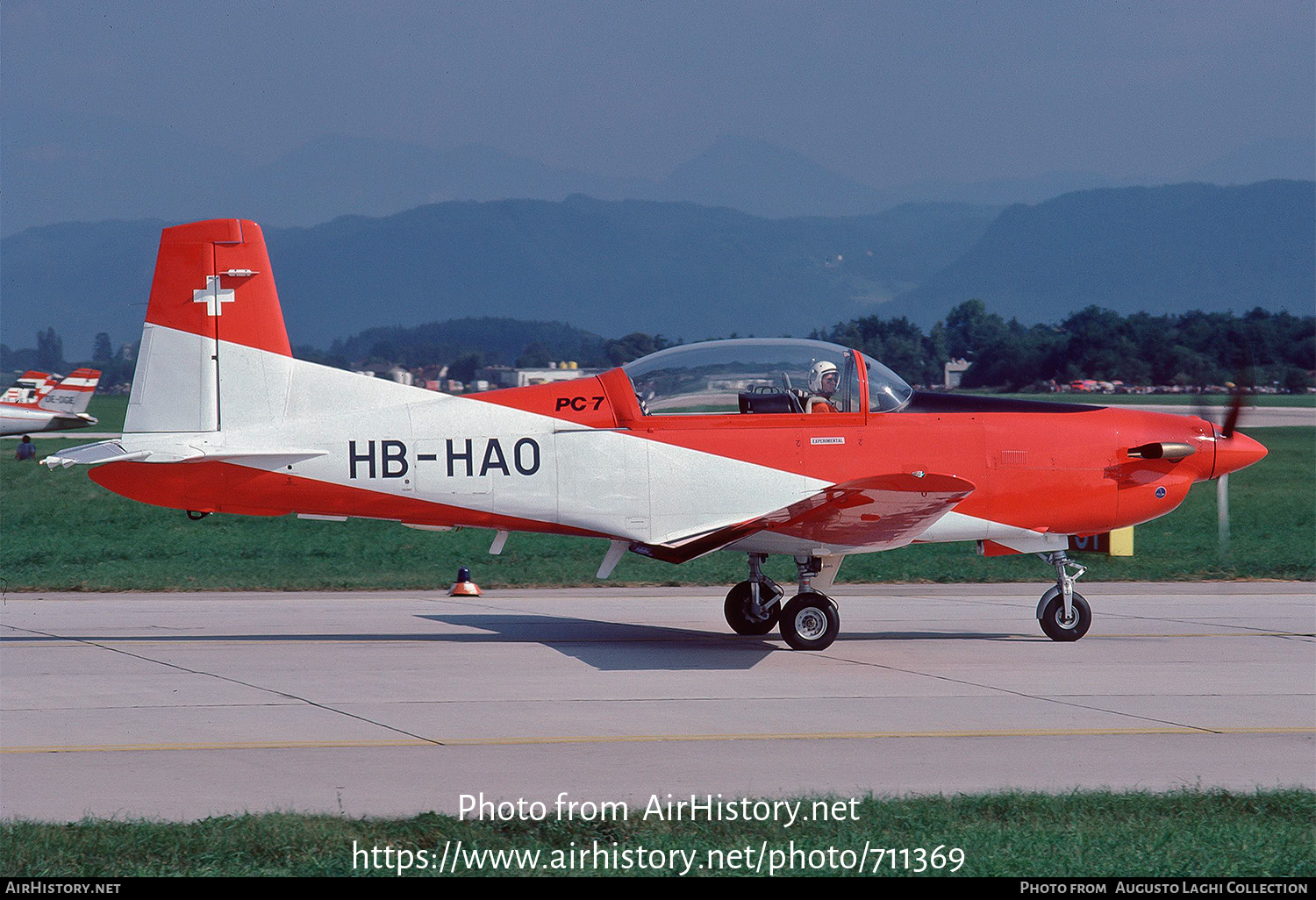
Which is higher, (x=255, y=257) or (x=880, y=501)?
(x=255, y=257)

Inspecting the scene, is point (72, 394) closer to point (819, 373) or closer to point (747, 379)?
point (747, 379)

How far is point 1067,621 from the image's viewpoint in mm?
10883

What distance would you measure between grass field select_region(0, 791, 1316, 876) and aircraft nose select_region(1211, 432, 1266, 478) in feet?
17.9

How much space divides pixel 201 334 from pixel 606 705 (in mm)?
4628

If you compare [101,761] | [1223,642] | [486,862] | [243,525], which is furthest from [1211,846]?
[243,525]

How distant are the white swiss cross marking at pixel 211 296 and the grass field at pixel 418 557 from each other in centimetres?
565

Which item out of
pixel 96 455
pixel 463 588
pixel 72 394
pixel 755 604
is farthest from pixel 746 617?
pixel 72 394

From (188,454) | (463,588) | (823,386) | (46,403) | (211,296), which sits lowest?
(463,588)

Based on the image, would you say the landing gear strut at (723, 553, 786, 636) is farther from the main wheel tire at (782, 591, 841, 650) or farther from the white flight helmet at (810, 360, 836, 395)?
the white flight helmet at (810, 360, 836, 395)

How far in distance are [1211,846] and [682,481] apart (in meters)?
5.57

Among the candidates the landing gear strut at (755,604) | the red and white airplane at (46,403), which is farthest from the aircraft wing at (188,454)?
the red and white airplane at (46,403)

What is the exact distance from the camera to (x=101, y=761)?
6.73 m

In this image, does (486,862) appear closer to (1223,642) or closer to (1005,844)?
(1005,844)

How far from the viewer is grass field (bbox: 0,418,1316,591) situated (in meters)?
15.9
